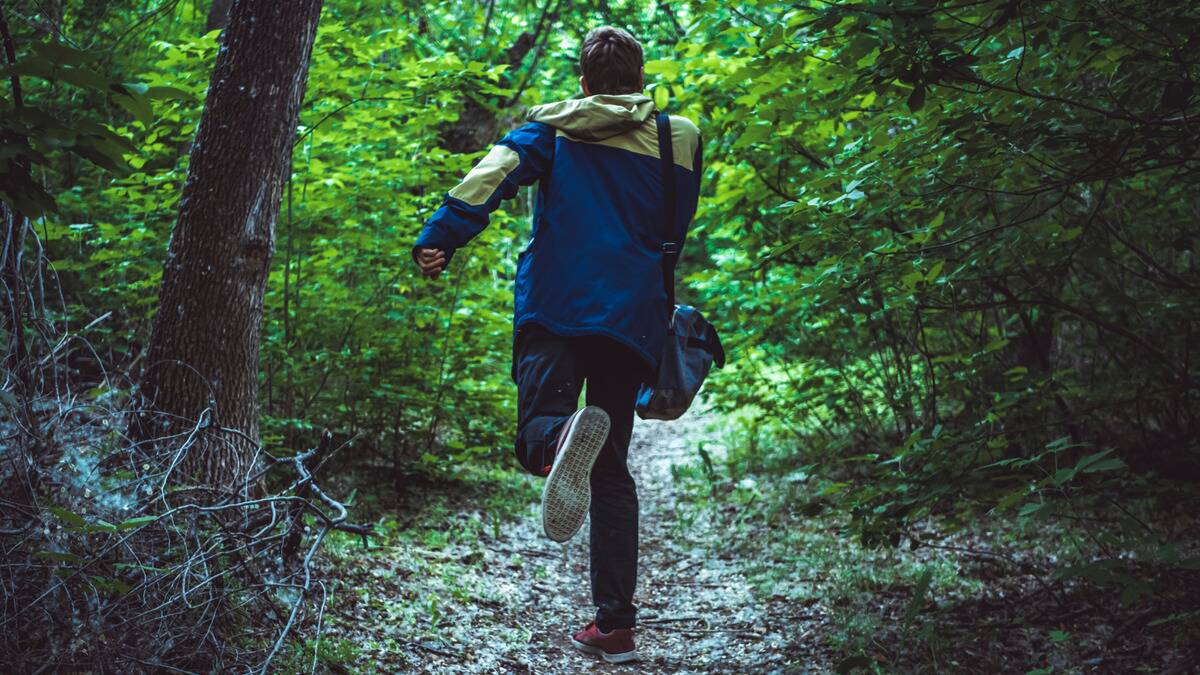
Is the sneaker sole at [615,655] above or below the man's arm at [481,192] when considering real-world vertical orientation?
below

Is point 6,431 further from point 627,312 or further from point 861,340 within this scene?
point 861,340

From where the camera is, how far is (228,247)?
3.37 m

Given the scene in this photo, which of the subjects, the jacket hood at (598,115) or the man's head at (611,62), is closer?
the jacket hood at (598,115)

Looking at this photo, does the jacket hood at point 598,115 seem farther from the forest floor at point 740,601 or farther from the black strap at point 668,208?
the forest floor at point 740,601

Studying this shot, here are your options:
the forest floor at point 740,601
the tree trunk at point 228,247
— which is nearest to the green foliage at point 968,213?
the forest floor at point 740,601

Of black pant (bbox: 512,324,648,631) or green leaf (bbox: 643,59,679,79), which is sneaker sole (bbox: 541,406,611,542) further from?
green leaf (bbox: 643,59,679,79)

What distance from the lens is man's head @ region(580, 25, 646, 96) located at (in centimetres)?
336

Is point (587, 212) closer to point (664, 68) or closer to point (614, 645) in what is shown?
point (614, 645)

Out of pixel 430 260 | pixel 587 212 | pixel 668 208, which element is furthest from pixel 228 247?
pixel 668 208

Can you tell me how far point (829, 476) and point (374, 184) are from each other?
4.41m

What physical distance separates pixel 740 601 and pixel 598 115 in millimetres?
2852

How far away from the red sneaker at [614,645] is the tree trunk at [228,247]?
5.32 feet

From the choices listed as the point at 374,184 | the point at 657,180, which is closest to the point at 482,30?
the point at 374,184

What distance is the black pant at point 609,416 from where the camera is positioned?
314 centimetres
